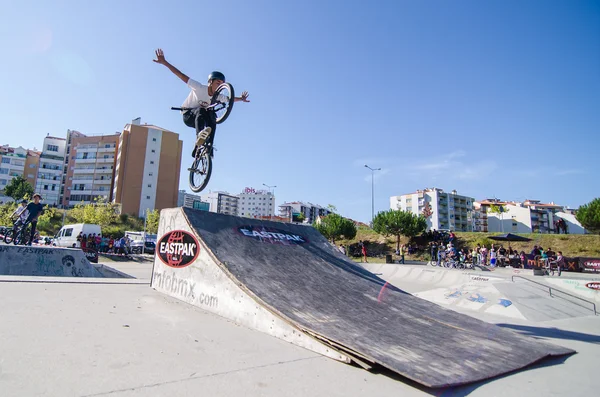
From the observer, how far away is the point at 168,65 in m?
7.48

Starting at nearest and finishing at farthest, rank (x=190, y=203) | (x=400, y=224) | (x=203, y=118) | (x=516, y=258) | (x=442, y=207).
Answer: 1. (x=203, y=118)
2. (x=516, y=258)
3. (x=400, y=224)
4. (x=442, y=207)
5. (x=190, y=203)

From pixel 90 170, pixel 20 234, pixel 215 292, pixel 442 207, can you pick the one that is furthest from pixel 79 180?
pixel 442 207

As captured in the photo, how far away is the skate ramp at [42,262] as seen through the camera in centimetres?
922

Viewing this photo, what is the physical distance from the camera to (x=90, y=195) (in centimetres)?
7012

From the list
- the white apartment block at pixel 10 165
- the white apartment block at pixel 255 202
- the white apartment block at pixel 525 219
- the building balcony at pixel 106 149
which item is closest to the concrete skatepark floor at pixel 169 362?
the building balcony at pixel 106 149

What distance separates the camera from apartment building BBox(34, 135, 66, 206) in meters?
73.9

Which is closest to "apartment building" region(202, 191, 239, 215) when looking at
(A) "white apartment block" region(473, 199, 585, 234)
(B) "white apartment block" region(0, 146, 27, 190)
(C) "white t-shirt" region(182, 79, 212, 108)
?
(B) "white apartment block" region(0, 146, 27, 190)

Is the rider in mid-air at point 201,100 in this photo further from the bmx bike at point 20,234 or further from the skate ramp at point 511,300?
the skate ramp at point 511,300

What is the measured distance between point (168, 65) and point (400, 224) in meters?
42.8

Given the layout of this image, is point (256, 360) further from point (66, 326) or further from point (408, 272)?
point (408, 272)

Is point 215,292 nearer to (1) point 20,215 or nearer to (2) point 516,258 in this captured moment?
(1) point 20,215

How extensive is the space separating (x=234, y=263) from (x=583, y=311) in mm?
9847

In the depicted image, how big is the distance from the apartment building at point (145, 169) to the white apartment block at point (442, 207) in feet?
218

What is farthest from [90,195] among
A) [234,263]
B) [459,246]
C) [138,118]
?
[234,263]
